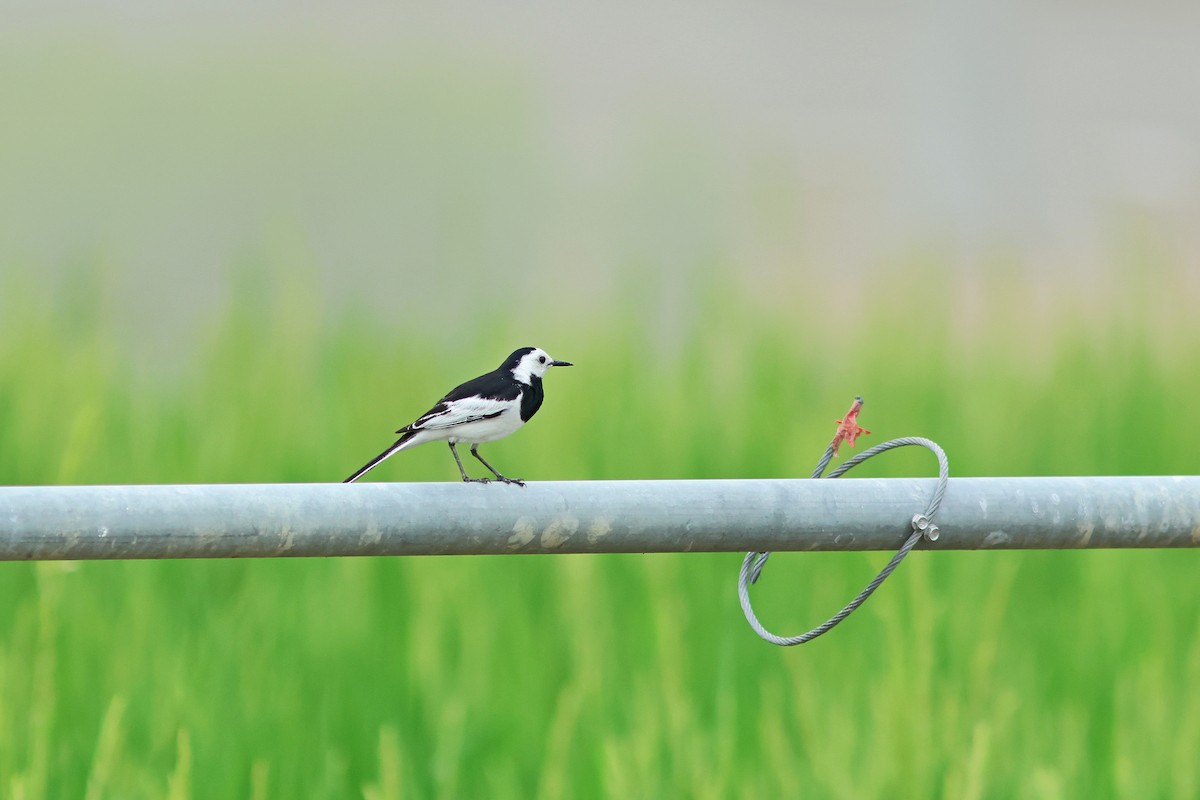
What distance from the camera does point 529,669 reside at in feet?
7.21

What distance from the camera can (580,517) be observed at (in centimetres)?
117

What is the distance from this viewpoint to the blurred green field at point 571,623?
189 cm

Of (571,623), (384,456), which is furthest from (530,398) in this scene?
(571,623)

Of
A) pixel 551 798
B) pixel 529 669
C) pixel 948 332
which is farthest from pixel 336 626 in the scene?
pixel 948 332

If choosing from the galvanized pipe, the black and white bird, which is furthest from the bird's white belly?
the galvanized pipe

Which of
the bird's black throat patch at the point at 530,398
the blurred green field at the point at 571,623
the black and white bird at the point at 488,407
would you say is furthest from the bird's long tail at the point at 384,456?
the blurred green field at the point at 571,623

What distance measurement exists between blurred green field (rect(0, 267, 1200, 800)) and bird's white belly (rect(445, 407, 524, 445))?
1.39 ft

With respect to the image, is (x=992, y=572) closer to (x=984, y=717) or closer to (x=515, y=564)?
(x=984, y=717)

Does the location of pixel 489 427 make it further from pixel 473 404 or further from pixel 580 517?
pixel 580 517

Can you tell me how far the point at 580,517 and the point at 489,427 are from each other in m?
0.40

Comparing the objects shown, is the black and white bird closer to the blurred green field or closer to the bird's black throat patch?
the bird's black throat patch

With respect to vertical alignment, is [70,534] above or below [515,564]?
above

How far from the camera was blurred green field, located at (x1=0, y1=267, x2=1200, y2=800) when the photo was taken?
74.3 inches

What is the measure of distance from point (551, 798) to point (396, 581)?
792mm
